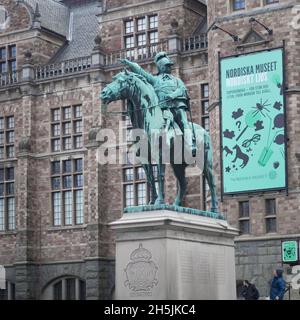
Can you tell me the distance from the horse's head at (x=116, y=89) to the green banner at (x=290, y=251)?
1376cm

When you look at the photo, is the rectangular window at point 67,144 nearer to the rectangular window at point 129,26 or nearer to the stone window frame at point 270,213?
the rectangular window at point 129,26

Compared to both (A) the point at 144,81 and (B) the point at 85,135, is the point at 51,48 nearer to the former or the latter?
(B) the point at 85,135

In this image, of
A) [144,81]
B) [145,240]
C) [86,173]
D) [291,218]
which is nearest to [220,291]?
[145,240]

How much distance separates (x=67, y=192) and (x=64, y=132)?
2756 millimetres

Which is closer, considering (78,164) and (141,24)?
(141,24)

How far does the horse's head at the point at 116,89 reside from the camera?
59.6 feet

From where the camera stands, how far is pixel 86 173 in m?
39.1

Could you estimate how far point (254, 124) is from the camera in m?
31.4

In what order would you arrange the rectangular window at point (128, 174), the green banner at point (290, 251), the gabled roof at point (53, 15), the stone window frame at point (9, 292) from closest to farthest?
the green banner at point (290, 251), the rectangular window at point (128, 174), the stone window frame at point (9, 292), the gabled roof at point (53, 15)

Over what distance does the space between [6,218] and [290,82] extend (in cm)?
1623

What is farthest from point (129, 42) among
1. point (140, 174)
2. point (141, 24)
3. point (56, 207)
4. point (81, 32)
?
point (56, 207)

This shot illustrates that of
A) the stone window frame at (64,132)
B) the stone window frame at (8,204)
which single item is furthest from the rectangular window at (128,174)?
the stone window frame at (8,204)

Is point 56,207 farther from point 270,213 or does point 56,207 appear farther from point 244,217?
point 270,213

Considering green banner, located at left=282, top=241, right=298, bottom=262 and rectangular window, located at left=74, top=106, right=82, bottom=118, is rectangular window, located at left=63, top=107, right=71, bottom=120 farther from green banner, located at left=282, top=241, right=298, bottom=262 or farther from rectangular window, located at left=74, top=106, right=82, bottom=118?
green banner, located at left=282, top=241, right=298, bottom=262
